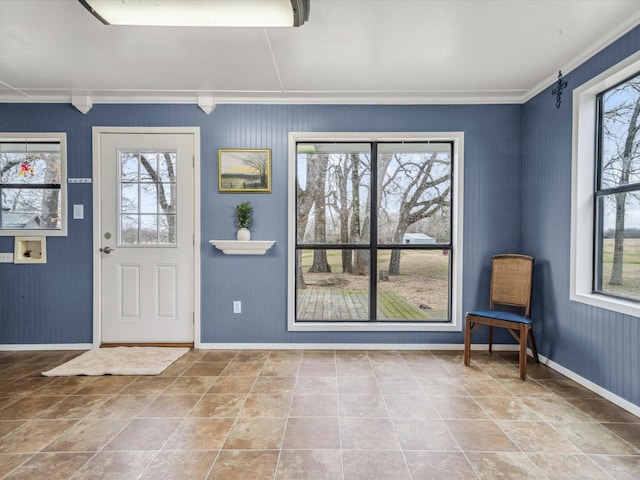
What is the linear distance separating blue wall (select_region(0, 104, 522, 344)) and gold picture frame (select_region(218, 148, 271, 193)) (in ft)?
0.23

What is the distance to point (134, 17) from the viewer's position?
6.65ft

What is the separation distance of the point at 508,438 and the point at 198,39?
3.29 m

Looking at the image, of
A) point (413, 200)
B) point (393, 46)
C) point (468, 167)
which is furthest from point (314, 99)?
point (468, 167)

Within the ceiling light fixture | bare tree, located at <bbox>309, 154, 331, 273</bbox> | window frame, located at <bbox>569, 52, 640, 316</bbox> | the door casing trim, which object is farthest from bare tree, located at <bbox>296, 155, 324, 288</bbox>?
window frame, located at <bbox>569, 52, 640, 316</bbox>

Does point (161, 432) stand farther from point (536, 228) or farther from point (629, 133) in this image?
point (629, 133)

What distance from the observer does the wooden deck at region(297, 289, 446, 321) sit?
3623 mm

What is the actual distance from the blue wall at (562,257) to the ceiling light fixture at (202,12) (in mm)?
2267

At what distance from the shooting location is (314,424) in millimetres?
2100

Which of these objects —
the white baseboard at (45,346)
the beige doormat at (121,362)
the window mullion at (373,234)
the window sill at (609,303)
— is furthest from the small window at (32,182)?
the window sill at (609,303)

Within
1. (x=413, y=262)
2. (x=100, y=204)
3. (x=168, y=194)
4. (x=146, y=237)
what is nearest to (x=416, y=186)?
(x=413, y=262)

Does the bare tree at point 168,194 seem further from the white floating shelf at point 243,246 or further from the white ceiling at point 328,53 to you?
the white ceiling at point 328,53

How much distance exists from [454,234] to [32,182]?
174 inches

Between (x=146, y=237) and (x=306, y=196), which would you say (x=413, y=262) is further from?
(x=146, y=237)

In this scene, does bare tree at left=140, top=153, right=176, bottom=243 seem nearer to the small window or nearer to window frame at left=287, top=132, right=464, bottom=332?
the small window
